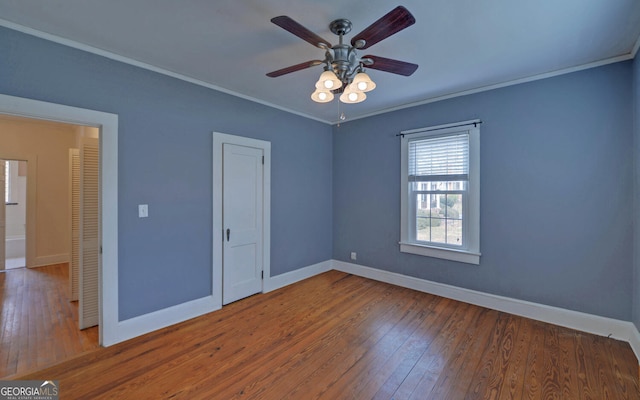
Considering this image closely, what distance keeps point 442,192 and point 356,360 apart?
7.92 ft

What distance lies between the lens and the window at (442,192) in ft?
10.9

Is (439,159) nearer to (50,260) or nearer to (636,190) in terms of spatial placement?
(636,190)

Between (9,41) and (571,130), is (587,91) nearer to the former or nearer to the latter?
(571,130)

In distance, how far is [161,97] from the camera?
2.77 metres

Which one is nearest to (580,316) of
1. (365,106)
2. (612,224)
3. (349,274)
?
(612,224)

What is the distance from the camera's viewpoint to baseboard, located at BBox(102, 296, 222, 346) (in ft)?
8.12

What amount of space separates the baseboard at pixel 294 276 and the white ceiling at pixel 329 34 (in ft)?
8.92

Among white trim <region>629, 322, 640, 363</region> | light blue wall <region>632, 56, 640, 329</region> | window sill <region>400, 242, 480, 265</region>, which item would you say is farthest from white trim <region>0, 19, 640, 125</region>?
white trim <region>629, 322, 640, 363</region>

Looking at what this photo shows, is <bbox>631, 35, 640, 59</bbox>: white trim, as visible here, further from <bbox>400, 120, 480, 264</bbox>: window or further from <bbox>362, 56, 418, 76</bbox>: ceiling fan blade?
<bbox>362, 56, 418, 76</bbox>: ceiling fan blade

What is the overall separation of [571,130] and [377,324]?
2880mm

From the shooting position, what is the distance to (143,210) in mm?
2656

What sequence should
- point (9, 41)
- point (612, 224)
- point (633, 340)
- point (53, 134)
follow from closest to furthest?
point (9, 41), point (633, 340), point (612, 224), point (53, 134)

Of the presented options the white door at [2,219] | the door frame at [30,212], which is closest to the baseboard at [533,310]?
the door frame at [30,212]

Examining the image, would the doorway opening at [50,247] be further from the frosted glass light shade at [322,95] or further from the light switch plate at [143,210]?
the frosted glass light shade at [322,95]
